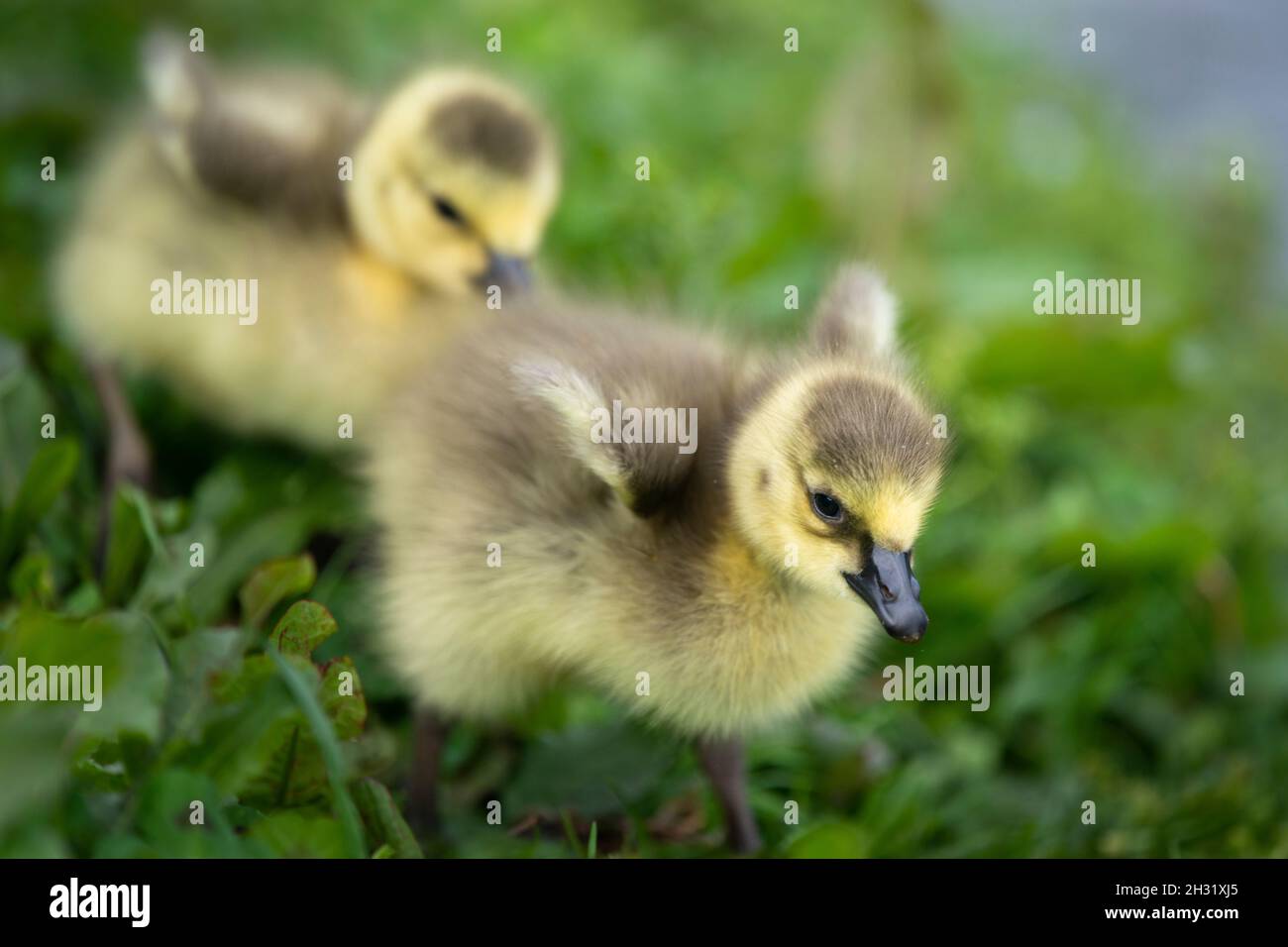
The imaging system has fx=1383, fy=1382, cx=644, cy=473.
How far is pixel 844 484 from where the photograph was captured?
64.7 inches

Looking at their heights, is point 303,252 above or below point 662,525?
above

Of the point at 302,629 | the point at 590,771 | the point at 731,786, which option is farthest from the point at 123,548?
the point at 731,786

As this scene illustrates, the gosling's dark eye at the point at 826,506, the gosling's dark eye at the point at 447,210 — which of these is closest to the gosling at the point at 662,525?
the gosling's dark eye at the point at 826,506

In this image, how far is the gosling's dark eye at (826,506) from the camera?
65.7 inches

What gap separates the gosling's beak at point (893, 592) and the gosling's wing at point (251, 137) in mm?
1359

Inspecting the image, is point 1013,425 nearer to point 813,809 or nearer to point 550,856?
point 813,809

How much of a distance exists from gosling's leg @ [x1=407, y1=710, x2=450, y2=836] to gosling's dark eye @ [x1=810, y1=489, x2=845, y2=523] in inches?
26.0

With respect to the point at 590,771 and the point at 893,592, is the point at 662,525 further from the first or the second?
the point at 590,771

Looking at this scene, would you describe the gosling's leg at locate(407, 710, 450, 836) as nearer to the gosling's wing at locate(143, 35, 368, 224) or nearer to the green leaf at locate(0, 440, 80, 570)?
the green leaf at locate(0, 440, 80, 570)

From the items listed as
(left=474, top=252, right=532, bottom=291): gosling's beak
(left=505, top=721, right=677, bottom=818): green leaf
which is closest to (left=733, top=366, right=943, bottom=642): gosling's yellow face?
(left=505, top=721, right=677, bottom=818): green leaf

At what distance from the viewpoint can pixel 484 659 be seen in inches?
75.4

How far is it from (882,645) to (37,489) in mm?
1459

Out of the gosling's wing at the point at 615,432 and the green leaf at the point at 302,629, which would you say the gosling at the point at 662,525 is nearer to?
the gosling's wing at the point at 615,432
